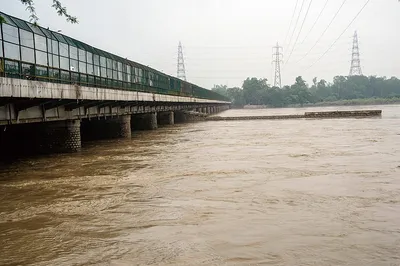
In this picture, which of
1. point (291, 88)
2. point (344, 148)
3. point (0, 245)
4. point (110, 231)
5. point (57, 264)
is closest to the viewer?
point (57, 264)

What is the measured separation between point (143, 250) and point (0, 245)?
3241 millimetres

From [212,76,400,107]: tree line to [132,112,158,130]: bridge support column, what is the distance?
403 ft

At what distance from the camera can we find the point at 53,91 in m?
20.2

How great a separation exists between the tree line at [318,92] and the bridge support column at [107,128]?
13565cm

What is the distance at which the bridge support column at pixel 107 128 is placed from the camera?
39.0 metres

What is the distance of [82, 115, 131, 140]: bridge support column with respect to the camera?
39.0 meters

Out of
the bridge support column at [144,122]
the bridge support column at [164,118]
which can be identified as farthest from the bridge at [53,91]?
the bridge support column at [164,118]

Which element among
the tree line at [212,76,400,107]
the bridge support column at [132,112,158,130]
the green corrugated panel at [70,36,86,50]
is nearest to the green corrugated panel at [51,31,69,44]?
the green corrugated panel at [70,36,86,50]

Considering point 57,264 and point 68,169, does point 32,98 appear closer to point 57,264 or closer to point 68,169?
point 68,169

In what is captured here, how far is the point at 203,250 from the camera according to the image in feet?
25.6

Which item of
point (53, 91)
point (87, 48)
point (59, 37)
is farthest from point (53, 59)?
point (87, 48)

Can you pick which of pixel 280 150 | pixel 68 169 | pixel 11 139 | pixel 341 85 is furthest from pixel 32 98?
pixel 341 85

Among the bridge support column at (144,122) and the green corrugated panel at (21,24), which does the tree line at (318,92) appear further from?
the green corrugated panel at (21,24)

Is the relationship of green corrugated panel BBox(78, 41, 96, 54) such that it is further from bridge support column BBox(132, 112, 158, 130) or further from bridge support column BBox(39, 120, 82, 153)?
bridge support column BBox(132, 112, 158, 130)
